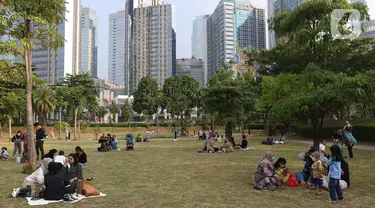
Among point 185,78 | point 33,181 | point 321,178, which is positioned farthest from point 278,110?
point 185,78

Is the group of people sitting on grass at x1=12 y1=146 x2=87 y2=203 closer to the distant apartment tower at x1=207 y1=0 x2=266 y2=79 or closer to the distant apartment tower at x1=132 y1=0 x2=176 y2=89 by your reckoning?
the distant apartment tower at x1=207 y1=0 x2=266 y2=79

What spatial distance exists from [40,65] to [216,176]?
13240 cm

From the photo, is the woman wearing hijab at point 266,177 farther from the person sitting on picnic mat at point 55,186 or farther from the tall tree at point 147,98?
the tall tree at point 147,98

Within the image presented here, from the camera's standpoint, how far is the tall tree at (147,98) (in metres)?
71.1

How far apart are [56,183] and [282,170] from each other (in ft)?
19.7

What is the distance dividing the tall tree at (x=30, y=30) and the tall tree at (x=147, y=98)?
59025 mm

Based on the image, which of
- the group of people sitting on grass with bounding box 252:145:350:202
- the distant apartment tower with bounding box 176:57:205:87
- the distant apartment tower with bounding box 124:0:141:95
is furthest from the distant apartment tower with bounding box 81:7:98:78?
the group of people sitting on grass with bounding box 252:145:350:202

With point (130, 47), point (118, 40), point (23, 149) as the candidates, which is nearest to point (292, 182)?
point (23, 149)

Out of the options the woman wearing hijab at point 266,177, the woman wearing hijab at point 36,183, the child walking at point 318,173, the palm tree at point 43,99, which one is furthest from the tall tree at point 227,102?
the palm tree at point 43,99

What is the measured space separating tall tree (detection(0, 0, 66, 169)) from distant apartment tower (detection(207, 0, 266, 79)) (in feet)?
383

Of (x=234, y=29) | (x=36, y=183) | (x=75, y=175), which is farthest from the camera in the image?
(x=234, y=29)

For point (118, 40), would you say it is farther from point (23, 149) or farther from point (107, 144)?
point (23, 149)

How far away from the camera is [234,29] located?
→ 13062 centimetres

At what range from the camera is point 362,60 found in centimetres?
2916
